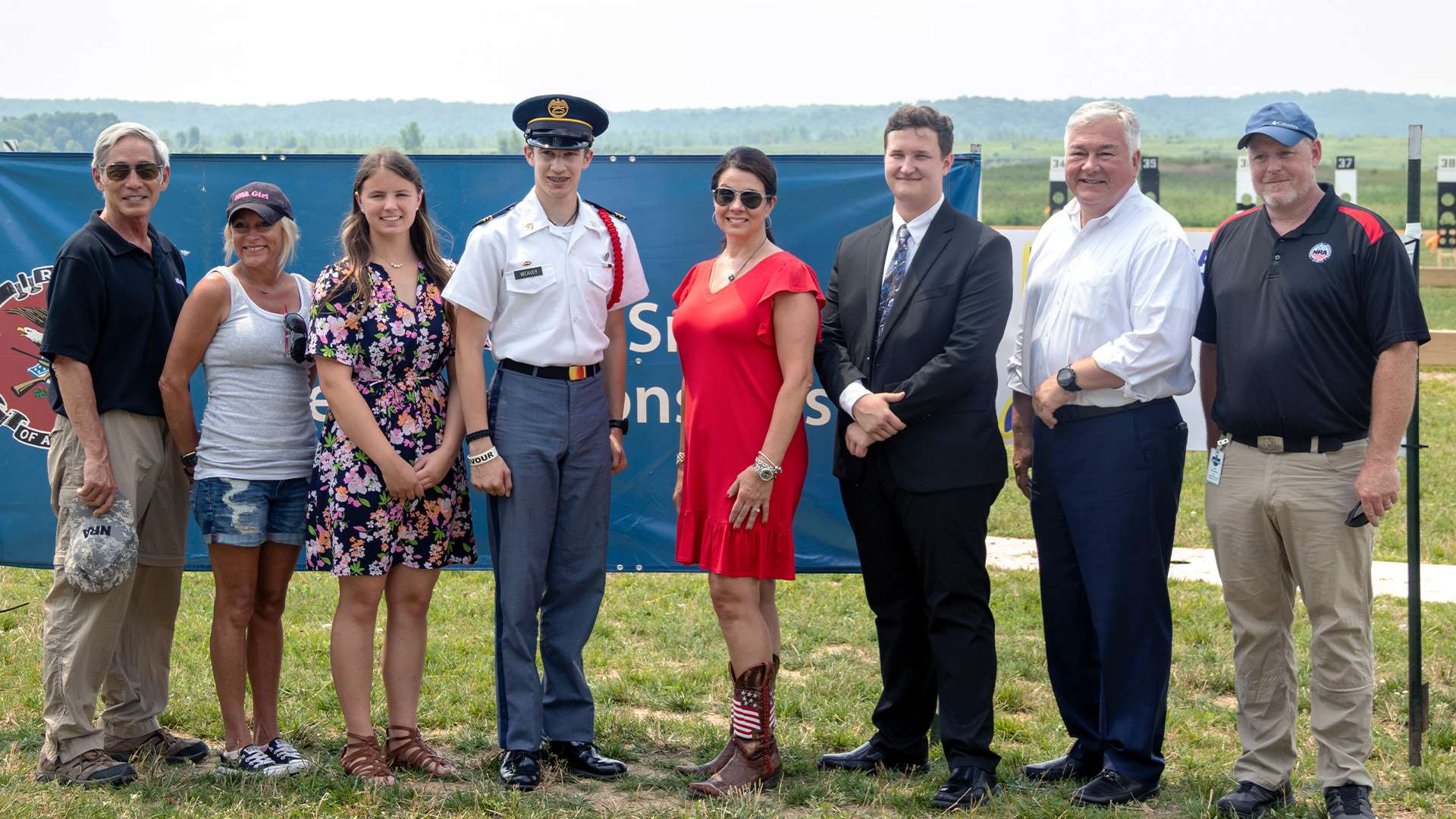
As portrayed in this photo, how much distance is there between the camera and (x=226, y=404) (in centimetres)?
389

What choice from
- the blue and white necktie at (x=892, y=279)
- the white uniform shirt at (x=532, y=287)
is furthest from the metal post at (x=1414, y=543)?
the white uniform shirt at (x=532, y=287)

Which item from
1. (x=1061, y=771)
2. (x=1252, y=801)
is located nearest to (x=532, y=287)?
(x=1061, y=771)

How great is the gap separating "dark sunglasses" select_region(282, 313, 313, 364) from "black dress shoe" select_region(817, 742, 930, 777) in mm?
2059

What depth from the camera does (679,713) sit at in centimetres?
475

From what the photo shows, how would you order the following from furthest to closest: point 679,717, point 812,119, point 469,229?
point 812,119 → point 469,229 → point 679,717

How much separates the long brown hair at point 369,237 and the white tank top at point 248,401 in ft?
0.85

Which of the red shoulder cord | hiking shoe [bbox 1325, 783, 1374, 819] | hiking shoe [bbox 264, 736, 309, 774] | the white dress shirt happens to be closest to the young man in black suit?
the white dress shirt

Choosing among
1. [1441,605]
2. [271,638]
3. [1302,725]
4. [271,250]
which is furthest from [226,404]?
[1441,605]

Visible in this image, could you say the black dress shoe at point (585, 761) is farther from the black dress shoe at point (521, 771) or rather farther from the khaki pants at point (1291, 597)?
the khaki pants at point (1291, 597)

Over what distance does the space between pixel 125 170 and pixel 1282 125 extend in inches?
133

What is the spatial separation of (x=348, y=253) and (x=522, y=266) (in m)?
0.52

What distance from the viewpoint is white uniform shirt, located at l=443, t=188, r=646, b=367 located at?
382 centimetres

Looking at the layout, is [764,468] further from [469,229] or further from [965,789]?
[469,229]

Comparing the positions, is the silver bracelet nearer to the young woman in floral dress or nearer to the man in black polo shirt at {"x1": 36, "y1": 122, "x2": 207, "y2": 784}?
the young woman in floral dress
